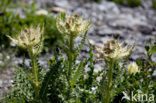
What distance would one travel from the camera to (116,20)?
5.09m

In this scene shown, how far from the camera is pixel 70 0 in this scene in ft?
19.7

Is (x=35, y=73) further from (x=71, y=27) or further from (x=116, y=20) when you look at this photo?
(x=116, y=20)

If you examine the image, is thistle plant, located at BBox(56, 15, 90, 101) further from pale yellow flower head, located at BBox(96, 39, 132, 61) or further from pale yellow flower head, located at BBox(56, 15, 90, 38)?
pale yellow flower head, located at BBox(96, 39, 132, 61)

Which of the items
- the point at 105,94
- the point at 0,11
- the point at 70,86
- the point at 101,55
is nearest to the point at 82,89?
the point at 70,86

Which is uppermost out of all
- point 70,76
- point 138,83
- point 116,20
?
point 116,20

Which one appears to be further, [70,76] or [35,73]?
[70,76]

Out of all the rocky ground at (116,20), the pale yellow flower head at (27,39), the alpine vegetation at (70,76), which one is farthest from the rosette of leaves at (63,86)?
the rocky ground at (116,20)

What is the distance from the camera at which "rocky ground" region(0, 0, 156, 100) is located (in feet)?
14.1

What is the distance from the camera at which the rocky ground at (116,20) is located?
4297mm

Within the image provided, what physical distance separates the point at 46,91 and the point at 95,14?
11.5ft

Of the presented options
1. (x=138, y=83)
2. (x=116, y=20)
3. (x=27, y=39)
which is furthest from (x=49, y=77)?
(x=116, y=20)

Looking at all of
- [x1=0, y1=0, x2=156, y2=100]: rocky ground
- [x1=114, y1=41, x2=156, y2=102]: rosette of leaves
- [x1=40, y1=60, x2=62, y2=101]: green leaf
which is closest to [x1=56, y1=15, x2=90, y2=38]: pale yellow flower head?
[x1=40, y1=60, x2=62, y2=101]: green leaf

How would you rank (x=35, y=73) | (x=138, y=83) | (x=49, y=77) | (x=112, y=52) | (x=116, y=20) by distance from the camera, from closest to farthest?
1. (x=112, y=52)
2. (x=35, y=73)
3. (x=49, y=77)
4. (x=138, y=83)
5. (x=116, y=20)

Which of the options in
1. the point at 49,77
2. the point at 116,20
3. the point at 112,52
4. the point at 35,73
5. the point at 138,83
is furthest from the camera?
the point at 116,20
